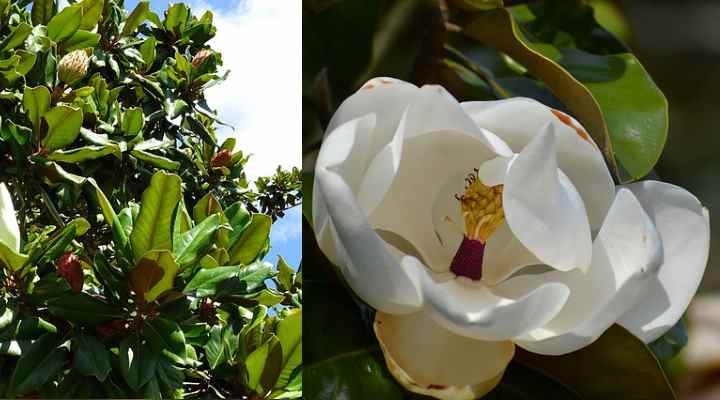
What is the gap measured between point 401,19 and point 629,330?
274 mm

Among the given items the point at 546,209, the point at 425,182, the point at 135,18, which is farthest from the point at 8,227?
the point at 135,18

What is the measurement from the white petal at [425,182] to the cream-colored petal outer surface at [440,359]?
0.06m

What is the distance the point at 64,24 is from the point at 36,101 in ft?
0.76

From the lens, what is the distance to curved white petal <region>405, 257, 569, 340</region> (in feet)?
1.28

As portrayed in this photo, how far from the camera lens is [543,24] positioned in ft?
2.26

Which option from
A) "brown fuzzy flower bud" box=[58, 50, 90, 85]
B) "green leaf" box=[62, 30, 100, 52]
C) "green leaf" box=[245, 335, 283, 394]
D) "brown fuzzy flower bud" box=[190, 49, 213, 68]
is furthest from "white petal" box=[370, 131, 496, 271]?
"brown fuzzy flower bud" box=[190, 49, 213, 68]

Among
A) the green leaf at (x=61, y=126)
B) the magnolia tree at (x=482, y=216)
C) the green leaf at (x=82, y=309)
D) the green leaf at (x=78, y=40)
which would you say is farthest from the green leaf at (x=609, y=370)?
the green leaf at (x=78, y=40)

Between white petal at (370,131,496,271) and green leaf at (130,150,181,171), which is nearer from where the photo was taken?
white petal at (370,131,496,271)

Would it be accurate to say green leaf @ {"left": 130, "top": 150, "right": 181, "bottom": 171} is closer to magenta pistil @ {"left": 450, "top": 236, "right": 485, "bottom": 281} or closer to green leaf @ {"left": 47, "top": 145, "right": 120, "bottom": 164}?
green leaf @ {"left": 47, "top": 145, "right": 120, "bottom": 164}

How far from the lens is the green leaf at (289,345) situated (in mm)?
978

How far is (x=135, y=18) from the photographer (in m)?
1.57

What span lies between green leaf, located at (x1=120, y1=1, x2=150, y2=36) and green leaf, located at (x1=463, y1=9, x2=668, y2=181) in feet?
3.64

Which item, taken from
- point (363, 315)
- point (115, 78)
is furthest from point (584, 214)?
point (115, 78)

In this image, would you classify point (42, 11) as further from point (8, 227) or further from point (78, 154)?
point (8, 227)
